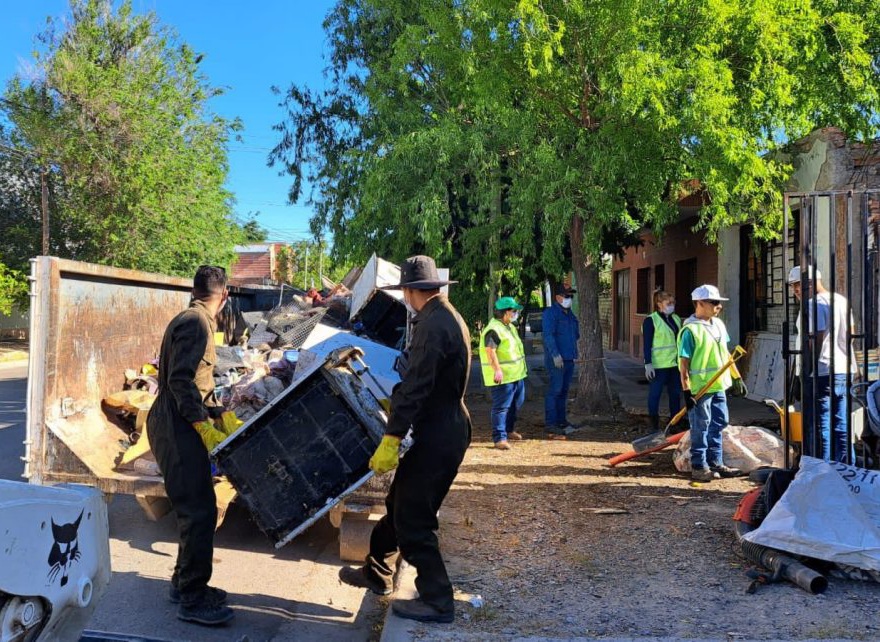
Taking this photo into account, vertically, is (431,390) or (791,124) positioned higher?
(791,124)

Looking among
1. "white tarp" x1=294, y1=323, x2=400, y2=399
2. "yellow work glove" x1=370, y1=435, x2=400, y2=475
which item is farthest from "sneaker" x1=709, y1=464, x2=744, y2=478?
"yellow work glove" x1=370, y1=435, x2=400, y2=475

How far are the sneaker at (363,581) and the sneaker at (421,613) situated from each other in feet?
1.18

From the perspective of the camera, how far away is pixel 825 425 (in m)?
5.42

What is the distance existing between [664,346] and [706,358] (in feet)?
6.66

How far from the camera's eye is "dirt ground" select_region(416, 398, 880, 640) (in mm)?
3576

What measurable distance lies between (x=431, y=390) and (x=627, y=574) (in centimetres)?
178

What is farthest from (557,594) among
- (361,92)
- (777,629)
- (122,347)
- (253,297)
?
(361,92)

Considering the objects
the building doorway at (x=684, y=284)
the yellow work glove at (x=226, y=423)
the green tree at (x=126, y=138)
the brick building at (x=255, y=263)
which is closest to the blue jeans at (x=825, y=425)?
the yellow work glove at (x=226, y=423)

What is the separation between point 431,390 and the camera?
3592mm

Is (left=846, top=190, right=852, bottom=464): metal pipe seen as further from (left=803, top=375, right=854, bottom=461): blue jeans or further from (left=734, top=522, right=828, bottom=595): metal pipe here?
(left=734, top=522, right=828, bottom=595): metal pipe

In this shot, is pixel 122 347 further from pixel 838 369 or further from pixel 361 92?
pixel 361 92

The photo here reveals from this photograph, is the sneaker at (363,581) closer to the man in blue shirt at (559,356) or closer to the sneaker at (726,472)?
the sneaker at (726,472)

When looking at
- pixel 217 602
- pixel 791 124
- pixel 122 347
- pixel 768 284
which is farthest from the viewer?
pixel 768 284

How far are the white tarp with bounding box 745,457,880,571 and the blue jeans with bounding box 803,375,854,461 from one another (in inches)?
38.8
